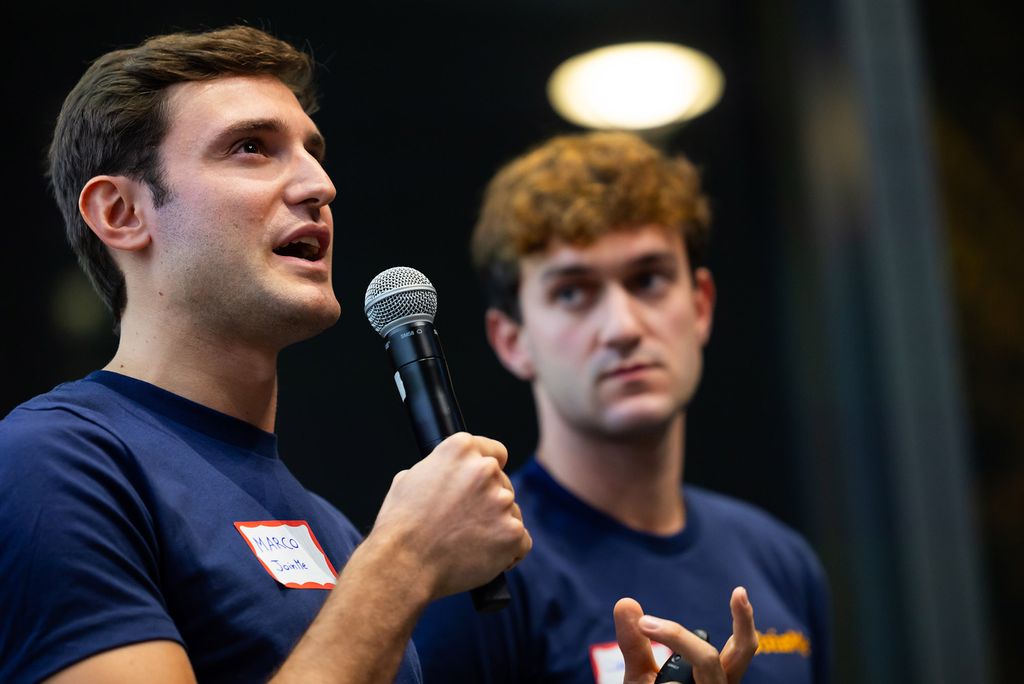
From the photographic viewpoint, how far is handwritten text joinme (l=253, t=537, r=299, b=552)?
1229mm

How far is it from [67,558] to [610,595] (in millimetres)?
1009

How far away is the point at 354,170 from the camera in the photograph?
2.22 metres

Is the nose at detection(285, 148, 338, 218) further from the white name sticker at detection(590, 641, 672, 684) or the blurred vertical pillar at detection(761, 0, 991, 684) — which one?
the blurred vertical pillar at detection(761, 0, 991, 684)

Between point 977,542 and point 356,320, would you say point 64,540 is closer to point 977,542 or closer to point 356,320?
point 356,320

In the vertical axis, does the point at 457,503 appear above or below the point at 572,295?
below

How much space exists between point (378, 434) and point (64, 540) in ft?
3.61

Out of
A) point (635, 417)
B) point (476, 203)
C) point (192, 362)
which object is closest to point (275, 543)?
point (192, 362)

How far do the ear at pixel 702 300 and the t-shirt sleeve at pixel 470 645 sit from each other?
78 cm

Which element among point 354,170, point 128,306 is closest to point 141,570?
point 128,306

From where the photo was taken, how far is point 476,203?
8.34ft

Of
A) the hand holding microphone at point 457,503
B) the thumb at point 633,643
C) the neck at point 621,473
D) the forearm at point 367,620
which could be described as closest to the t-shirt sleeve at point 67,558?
the forearm at point 367,620

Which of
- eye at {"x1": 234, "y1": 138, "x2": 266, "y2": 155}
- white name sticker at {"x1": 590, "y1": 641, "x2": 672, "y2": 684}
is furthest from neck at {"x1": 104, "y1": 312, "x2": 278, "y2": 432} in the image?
white name sticker at {"x1": 590, "y1": 641, "x2": 672, "y2": 684}

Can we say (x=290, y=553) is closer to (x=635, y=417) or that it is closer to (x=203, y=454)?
(x=203, y=454)

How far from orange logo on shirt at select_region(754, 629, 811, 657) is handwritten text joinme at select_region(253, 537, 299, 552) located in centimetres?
88
